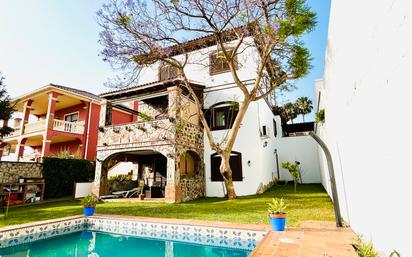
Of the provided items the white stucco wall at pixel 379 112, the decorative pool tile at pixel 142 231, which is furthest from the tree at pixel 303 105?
the white stucco wall at pixel 379 112

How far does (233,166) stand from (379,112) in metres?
11.0

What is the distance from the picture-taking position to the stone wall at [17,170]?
12695 millimetres

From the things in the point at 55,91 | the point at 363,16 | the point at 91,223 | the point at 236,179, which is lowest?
the point at 91,223

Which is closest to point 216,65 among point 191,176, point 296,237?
point 191,176

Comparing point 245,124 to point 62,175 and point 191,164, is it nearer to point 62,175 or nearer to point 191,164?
point 191,164

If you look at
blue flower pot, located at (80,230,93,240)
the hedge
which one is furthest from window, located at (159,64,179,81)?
blue flower pot, located at (80,230,93,240)

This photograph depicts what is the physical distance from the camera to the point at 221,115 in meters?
14.1

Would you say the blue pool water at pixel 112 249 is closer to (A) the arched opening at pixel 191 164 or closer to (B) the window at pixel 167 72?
(A) the arched opening at pixel 191 164

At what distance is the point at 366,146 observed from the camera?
316 cm

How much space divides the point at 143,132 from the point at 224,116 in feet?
16.8

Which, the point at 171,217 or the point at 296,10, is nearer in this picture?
the point at 171,217

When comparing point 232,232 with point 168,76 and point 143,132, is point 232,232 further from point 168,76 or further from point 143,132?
point 168,76

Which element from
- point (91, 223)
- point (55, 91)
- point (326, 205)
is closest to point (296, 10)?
point (326, 205)

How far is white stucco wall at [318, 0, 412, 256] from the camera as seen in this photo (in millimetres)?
1957
